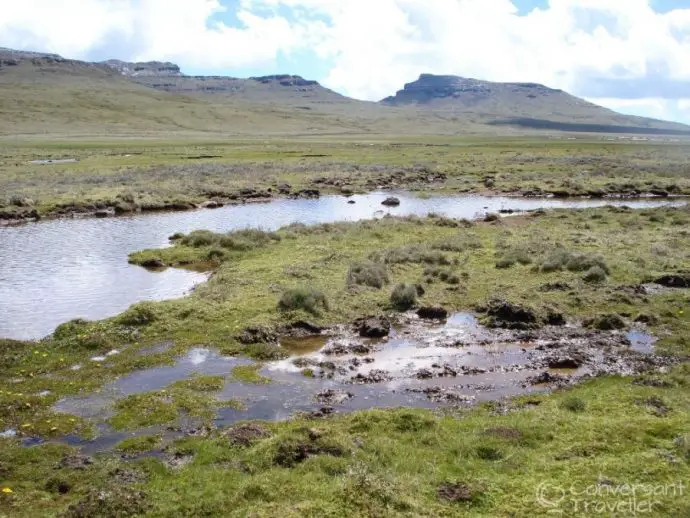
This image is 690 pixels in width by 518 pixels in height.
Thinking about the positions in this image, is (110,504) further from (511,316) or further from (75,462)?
(511,316)

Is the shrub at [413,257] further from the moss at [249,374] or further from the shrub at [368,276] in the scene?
the moss at [249,374]

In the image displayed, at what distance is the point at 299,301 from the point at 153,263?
14591 mm

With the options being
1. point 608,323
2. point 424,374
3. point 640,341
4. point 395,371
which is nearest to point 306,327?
point 395,371

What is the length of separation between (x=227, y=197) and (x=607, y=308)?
48.5 meters

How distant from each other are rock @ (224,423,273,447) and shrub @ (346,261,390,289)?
14755 millimetres

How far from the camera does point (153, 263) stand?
36.7 metres

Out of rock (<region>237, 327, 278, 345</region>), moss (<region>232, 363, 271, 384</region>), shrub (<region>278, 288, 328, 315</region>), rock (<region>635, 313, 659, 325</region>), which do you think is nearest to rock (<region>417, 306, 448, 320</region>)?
shrub (<region>278, 288, 328, 315</region>)

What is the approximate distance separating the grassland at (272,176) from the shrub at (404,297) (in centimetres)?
3809

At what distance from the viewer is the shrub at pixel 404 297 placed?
2761cm

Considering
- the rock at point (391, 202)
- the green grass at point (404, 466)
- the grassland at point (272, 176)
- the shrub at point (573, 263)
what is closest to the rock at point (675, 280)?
→ the shrub at point (573, 263)

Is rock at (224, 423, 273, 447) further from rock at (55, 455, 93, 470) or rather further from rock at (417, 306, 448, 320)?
rock at (417, 306, 448, 320)

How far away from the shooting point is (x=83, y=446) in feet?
49.7

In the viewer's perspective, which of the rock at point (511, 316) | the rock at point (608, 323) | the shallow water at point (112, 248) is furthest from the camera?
the shallow water at point (112, 248)

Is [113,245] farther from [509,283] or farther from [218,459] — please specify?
[218,459]
